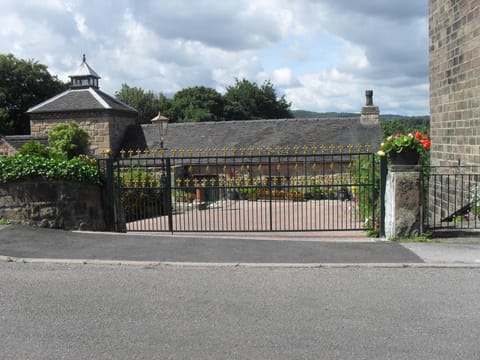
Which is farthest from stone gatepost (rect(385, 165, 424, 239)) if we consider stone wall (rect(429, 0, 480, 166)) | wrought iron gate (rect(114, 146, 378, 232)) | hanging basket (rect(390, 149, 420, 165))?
stone wall (rect(429, 0, 480, 166))

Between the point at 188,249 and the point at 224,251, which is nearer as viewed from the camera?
the point at 224,251

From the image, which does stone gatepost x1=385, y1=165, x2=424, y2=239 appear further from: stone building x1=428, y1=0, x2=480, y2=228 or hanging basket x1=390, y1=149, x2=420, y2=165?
stone building x1=428, y1=0, x2=480, y2=228

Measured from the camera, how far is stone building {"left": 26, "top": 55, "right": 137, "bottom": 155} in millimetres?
32344

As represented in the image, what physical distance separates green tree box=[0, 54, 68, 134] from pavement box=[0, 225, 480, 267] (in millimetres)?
43329

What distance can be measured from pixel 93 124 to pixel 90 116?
1.76 feet

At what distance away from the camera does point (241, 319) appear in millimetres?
5047

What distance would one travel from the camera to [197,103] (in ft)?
208

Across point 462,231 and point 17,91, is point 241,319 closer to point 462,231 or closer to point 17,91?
point 462,231

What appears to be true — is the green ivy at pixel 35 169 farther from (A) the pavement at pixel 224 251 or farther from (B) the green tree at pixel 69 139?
(B) the green tree at pixel 69 139

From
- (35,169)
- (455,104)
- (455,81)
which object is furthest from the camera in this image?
(455,104)

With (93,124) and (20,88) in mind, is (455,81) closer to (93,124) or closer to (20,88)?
(93,124)

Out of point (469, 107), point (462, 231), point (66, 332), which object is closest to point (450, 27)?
point (469, 107)

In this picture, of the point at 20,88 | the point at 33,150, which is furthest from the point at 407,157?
the point at 20,88

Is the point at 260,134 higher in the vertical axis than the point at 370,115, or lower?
lower
